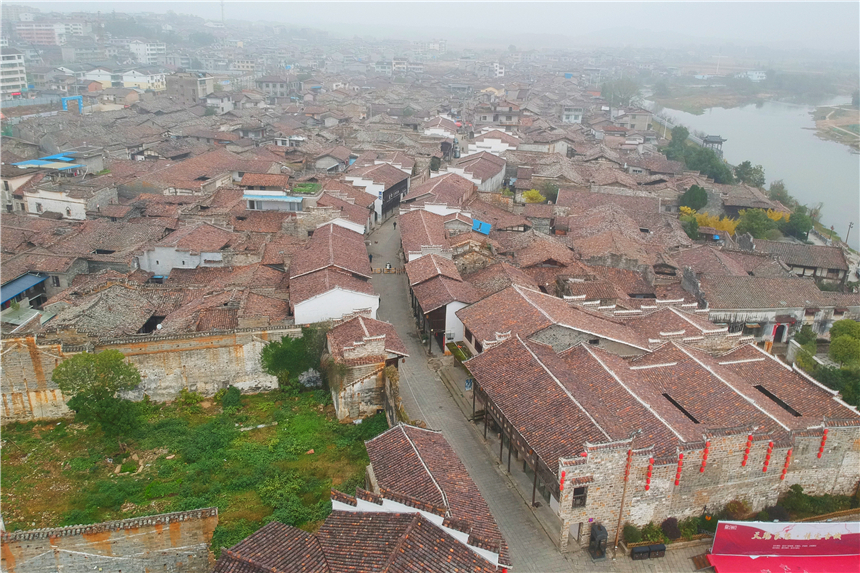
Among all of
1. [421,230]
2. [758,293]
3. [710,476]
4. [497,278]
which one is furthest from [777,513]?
[421,230]

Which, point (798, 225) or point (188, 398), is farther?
point (798, 225)

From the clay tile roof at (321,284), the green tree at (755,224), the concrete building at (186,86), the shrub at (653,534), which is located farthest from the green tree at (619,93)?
the shrub at (653,534)

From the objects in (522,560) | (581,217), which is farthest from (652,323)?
(581,217)

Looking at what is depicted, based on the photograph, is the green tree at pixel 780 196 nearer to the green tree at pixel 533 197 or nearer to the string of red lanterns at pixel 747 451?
the green tree at pixel 533 197

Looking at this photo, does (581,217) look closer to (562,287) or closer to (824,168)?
(562,287)

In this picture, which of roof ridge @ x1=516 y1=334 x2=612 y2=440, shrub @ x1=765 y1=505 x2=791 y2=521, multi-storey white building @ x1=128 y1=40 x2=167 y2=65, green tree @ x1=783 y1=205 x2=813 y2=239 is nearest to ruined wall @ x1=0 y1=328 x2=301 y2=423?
roof ridge @ x1=516 y1=334 x2=612 y2=440

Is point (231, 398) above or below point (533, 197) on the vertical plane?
below

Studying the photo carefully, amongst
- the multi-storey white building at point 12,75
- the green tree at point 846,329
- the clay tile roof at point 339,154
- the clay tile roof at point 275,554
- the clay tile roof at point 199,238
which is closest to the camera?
the clay tile roof at point 275,554

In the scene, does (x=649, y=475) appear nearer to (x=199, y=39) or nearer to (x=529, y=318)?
(x=529, y=318)
